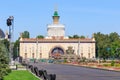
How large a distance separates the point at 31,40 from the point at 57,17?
1867 centimetres

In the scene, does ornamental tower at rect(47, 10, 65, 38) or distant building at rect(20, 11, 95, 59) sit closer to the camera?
distant building at rect(20, 11, 95, 59)

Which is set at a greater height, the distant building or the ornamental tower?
the ornamental tower

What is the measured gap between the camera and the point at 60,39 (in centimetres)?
15525

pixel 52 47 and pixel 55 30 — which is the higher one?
pixel 55 30

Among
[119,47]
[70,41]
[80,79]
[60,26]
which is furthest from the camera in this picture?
[60,26]

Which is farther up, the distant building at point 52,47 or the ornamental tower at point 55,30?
the ornamental tower at point 55,30

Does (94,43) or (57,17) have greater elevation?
(57,17)

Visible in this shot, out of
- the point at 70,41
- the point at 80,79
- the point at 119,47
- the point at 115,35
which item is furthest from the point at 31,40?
the point at 80,79

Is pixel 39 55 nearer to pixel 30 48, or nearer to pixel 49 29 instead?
pixel 30 48

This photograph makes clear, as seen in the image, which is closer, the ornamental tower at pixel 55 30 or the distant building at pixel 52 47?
the distant building at pixel 52 47

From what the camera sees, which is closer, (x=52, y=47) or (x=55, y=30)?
(x=52, y=47)

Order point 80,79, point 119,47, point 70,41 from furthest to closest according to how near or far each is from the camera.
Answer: point 70,41 < point 119,47 < point 80,79

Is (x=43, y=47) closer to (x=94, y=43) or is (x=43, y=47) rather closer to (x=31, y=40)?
(x=31, y=40)

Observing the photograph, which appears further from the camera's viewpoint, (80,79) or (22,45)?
(22,45)
